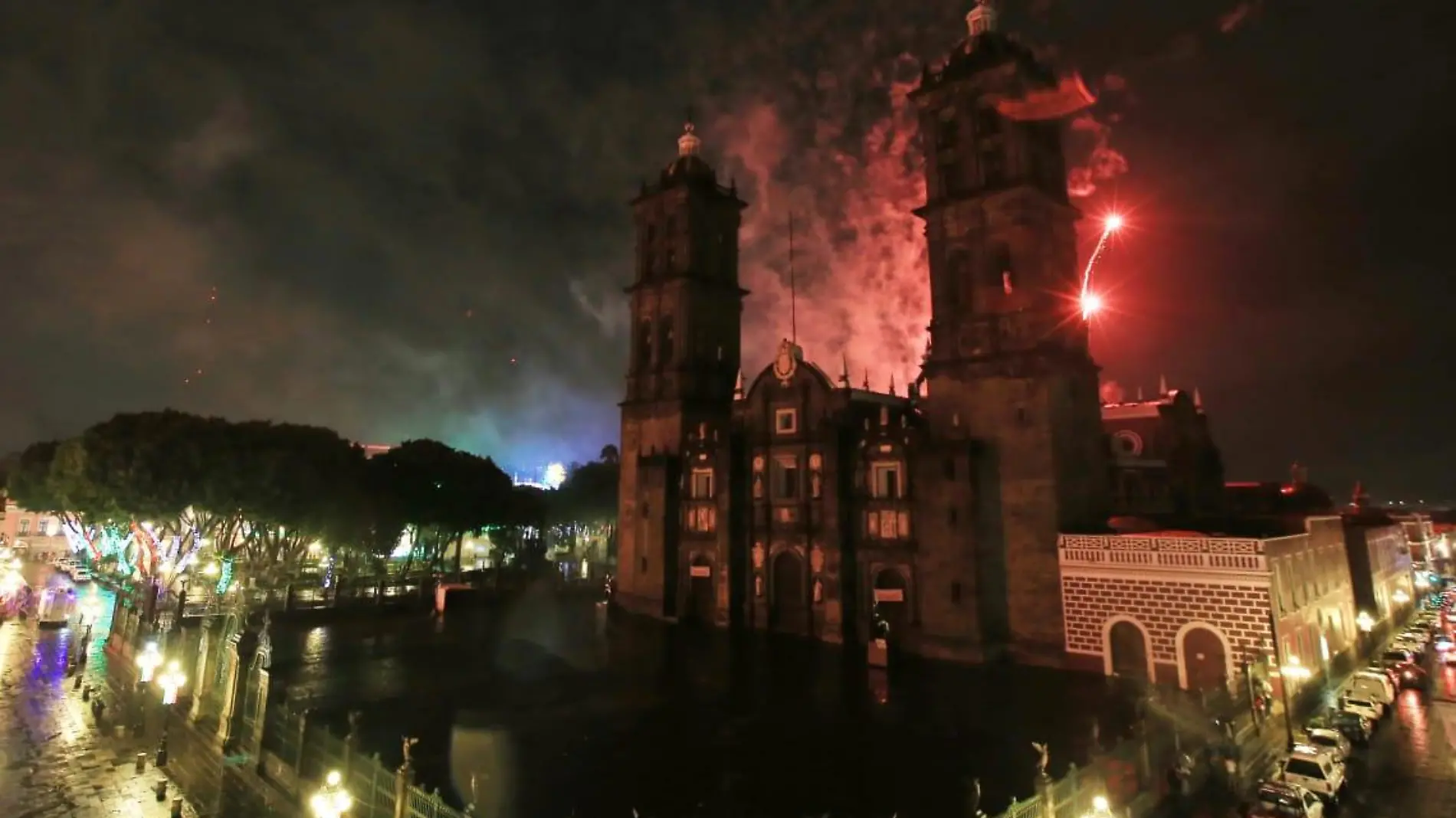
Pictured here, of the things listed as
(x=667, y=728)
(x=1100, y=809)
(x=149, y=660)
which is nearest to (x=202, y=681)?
(x=149, y=660)

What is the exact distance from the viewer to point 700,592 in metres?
46.6

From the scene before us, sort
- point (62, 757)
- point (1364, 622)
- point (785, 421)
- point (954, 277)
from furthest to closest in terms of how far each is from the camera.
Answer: point (785, 421) → point (954, 277) → point (1364, 622) → point (62, 757)

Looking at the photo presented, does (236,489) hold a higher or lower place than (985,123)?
lower

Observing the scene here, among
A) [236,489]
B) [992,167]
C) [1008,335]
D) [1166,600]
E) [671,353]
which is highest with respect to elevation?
[992,167]

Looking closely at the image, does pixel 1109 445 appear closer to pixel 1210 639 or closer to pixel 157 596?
pixel 1210 639

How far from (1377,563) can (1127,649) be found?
2628 centimetres

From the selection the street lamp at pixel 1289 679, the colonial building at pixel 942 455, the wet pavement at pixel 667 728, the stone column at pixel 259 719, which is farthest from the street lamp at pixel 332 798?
the colonial building at pixel 942 455

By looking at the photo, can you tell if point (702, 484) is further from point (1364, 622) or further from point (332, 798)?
point (1364, 622)

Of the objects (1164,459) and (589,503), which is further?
(589,503)

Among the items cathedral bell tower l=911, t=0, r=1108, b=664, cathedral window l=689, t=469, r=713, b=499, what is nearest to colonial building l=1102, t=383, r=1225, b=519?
cathedral bell tower l=911, t=0, r=1108, b=664

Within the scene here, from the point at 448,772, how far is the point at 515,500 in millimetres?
47922

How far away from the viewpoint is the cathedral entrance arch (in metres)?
28.0

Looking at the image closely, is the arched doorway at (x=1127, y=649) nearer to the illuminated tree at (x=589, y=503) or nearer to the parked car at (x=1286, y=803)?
the parked car at (x=1286, y=803)

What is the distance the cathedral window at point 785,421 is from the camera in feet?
142
